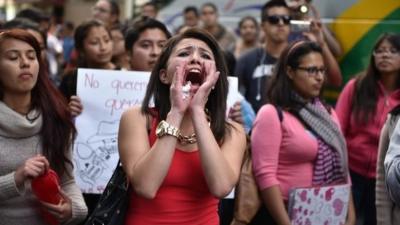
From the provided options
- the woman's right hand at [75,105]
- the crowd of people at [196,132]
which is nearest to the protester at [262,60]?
the crowd of people at [196,132]

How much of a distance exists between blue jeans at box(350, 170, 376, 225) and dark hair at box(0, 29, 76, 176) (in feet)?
8.42

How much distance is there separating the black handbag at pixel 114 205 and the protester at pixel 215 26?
20.2 feet

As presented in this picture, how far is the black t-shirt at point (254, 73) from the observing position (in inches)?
243

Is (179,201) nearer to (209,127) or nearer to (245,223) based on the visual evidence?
(209,127)

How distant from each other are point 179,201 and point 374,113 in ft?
9.01

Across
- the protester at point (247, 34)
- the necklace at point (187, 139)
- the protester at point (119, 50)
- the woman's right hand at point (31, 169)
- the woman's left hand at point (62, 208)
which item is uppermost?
the protester at point (247, 34)

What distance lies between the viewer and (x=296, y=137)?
4203mm

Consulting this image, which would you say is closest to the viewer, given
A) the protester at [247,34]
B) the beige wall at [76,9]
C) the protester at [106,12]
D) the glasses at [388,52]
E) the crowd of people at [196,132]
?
the crowd of people at [196,132]

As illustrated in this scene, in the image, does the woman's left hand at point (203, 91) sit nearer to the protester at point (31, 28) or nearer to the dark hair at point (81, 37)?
the protester at point (31, 28)

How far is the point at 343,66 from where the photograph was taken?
650 centimetres

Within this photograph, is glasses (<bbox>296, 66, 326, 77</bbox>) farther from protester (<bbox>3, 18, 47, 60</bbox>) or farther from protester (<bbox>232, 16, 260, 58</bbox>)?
protester (<bbox>232, 16, 260, 58</bbox>)

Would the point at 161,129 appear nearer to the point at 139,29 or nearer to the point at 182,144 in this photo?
the point at 182,144

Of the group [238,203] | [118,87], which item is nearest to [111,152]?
[118,87]

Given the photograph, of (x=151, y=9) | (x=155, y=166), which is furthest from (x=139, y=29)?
(x=151, y=9)
